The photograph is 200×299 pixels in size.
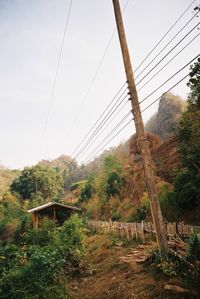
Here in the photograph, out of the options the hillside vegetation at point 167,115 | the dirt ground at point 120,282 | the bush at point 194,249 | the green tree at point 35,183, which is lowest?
the dirt ground at point 120,282

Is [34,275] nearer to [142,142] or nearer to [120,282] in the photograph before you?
[120,282]

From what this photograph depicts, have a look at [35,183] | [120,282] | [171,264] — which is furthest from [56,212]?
[35,183]

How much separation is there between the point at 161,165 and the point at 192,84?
2001cm

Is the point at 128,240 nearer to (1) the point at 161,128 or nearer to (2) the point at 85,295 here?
(2) the point at 85,295

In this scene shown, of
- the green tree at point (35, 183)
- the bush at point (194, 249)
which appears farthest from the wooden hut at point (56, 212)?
the green tree at point (35, 183)

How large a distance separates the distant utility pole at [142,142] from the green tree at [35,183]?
51.0 metres

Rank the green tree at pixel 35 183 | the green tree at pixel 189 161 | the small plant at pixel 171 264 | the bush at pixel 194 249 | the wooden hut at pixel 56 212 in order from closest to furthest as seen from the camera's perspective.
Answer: the bush at pixel 194 249
the small plant at pixel 171 264
the green tree at pixel 189 161
the wooden hut at pixel 56 212
the green tree at pixel 35 183

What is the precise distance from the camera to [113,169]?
130ft

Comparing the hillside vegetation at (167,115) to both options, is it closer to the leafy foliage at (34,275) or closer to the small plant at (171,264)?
the leafy foliage at (34,275)

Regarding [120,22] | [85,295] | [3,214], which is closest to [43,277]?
[85,295]

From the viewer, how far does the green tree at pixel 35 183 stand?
197ft

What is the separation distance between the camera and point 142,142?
31.8ft

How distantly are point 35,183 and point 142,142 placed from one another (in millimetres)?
53959

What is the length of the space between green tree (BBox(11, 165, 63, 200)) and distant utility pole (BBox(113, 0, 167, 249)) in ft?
167
